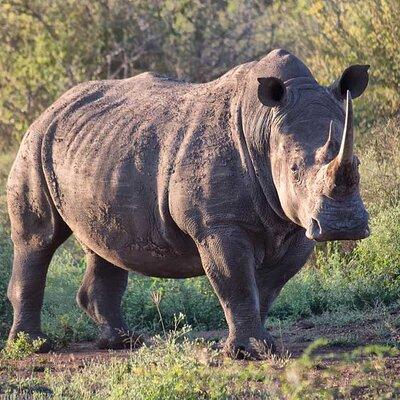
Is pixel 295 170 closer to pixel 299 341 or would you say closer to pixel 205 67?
pixel 299 341

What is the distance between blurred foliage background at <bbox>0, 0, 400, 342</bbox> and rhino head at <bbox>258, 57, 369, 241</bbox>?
2732 millimetres

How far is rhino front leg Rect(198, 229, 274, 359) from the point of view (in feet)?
26.9

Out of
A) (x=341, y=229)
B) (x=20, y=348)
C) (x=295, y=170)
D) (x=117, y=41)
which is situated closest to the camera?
(x=341, y=229)

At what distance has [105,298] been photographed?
32.3ft

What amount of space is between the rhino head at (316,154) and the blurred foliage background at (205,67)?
2.73 m

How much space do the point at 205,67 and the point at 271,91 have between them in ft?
50.7

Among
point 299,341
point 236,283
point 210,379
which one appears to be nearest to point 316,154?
point 236,283

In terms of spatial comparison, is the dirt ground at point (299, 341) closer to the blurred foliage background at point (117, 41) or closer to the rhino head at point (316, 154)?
the rhino head at point (316, 154)

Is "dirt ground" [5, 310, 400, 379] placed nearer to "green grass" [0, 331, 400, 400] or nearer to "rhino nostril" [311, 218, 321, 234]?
"green grass" [0, 331, 400, 400]

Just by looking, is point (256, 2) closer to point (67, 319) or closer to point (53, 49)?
point (53, 49)

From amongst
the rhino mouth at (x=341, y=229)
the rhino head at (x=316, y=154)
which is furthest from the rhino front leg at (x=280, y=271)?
the rhino mouth at (x=341, y=229)

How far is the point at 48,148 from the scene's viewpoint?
960 cm

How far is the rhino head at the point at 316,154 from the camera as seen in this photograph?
737 centimetres

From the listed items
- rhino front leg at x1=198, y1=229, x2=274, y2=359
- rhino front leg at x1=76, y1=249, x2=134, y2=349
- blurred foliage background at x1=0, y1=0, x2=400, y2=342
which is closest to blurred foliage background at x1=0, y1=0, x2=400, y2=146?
blurred foliage background at x1=0, y1=0, x2=400, y2=342
